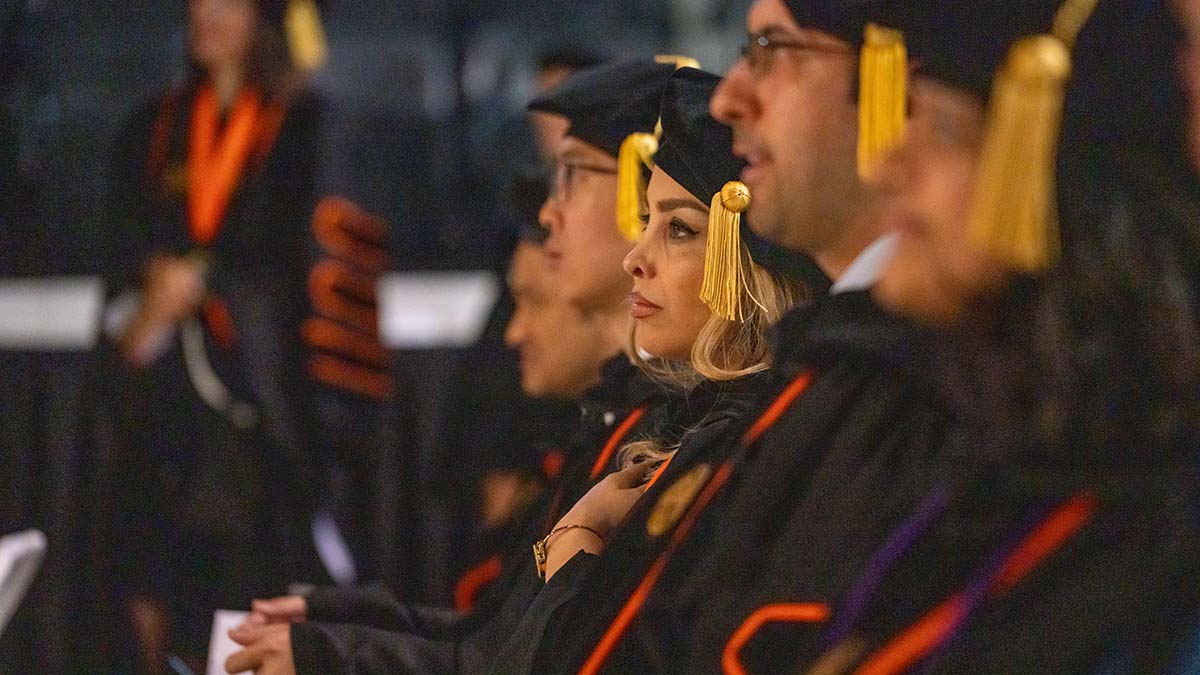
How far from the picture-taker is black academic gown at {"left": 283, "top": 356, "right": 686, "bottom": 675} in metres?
2.19

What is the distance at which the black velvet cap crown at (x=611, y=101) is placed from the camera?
7.82 ft

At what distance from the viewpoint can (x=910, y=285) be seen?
48.1 inches

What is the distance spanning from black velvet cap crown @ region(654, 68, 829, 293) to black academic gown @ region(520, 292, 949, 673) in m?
0.34

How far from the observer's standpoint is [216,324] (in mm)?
4133

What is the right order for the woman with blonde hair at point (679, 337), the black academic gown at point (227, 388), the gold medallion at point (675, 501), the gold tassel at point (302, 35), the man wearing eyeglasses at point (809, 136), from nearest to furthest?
the man wearing eyeglasses at point (809, 136) < the gold medallion at point (675, 501) < the woman with blonde hair at point (679, 337) < the black academic gown at point (227, 388) < the gold tassel at point (302, 35)

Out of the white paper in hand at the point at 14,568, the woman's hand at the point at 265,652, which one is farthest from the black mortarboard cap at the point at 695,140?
the white paper in hand at the point at 14,568

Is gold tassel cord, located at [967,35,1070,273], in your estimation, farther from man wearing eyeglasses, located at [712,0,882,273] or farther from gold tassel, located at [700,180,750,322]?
gold tassel, located at [700,180,750,322]

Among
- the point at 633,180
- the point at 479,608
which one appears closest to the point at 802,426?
the point at 633,180

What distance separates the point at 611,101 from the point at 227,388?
1.97 m

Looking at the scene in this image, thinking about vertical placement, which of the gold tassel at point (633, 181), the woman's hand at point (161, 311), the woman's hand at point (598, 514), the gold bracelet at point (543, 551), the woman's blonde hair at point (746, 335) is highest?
the gold tassel at point (633, 181)

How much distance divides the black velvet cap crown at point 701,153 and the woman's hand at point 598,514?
1.08 feet

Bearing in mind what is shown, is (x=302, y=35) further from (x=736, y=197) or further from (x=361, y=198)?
(x=736, y=197)

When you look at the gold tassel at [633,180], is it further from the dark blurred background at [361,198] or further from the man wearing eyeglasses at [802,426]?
the dark blurred background at [361,198]

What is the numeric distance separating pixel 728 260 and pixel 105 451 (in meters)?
2.64
